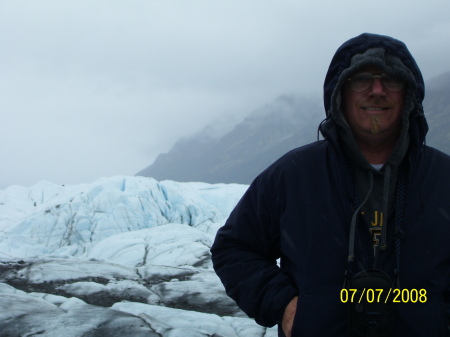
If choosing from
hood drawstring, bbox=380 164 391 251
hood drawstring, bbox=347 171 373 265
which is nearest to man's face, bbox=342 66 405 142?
hood drawstring, bbox=380 164 391 251

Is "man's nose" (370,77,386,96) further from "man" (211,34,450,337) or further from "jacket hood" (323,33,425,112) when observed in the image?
"jacket hood" (323,33,425,112)

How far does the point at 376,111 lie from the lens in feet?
7.08

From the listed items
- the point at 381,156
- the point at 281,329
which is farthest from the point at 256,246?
the point at 381,156

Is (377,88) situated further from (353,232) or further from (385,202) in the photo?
(353,232)

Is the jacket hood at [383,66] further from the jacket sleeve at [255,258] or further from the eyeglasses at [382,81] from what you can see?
the jacket sleeve at [255,258]

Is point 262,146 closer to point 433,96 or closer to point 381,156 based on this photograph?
point 433,96

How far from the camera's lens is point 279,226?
2217 millimetres

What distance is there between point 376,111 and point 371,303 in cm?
89

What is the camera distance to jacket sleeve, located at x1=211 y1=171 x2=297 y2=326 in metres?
2.12

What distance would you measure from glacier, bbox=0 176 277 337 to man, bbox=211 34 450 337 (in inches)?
156

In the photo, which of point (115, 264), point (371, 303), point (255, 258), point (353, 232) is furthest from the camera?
point (115, 264)

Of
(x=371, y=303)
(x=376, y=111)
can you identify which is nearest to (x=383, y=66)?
(x=376, y=111)

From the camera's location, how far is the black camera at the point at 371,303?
1815 mm

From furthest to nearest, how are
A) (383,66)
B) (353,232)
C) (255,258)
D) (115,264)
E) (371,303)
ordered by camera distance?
(115,264) → (255,258) → (383,66) → (353,232) → (371,303)
